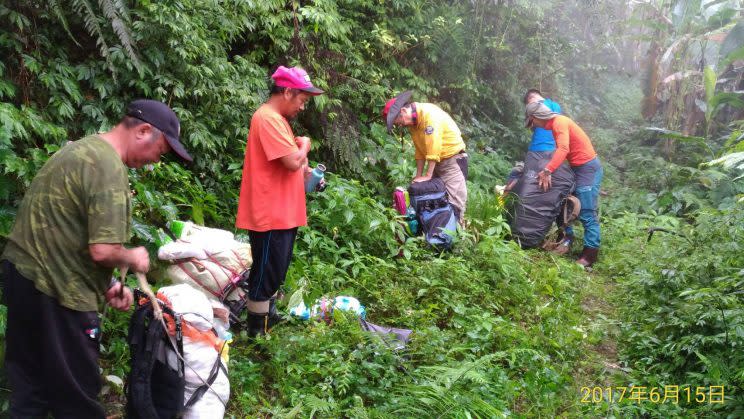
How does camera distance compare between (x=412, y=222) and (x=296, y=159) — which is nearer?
(x=296, y=159)

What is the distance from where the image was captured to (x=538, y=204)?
25.0 feet

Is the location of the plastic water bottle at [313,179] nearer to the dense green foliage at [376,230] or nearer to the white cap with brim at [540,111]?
the dense green foliage at [376,230]

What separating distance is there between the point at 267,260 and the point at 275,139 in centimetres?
87

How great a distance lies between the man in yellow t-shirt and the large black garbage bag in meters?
1.17

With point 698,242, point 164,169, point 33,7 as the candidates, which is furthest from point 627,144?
point 33,7

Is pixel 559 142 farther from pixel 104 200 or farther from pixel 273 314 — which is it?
pixel 104 200

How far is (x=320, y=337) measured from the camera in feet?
13.7

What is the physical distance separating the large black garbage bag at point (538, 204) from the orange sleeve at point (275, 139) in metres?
4.46

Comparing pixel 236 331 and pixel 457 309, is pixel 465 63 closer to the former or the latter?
pixel 457 309

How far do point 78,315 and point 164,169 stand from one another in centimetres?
296

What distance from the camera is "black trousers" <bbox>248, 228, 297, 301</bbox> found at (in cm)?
414

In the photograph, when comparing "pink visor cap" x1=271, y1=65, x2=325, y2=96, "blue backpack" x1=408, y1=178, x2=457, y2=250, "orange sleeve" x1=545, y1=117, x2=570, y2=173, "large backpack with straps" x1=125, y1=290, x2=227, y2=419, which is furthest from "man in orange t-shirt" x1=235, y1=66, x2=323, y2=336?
"orange sleeve" x1=545, y1=117, x2=570, y2=173

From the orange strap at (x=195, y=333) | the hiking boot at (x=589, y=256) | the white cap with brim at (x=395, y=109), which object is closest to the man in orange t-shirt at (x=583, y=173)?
the hiking boot at (x=589, y=256)
